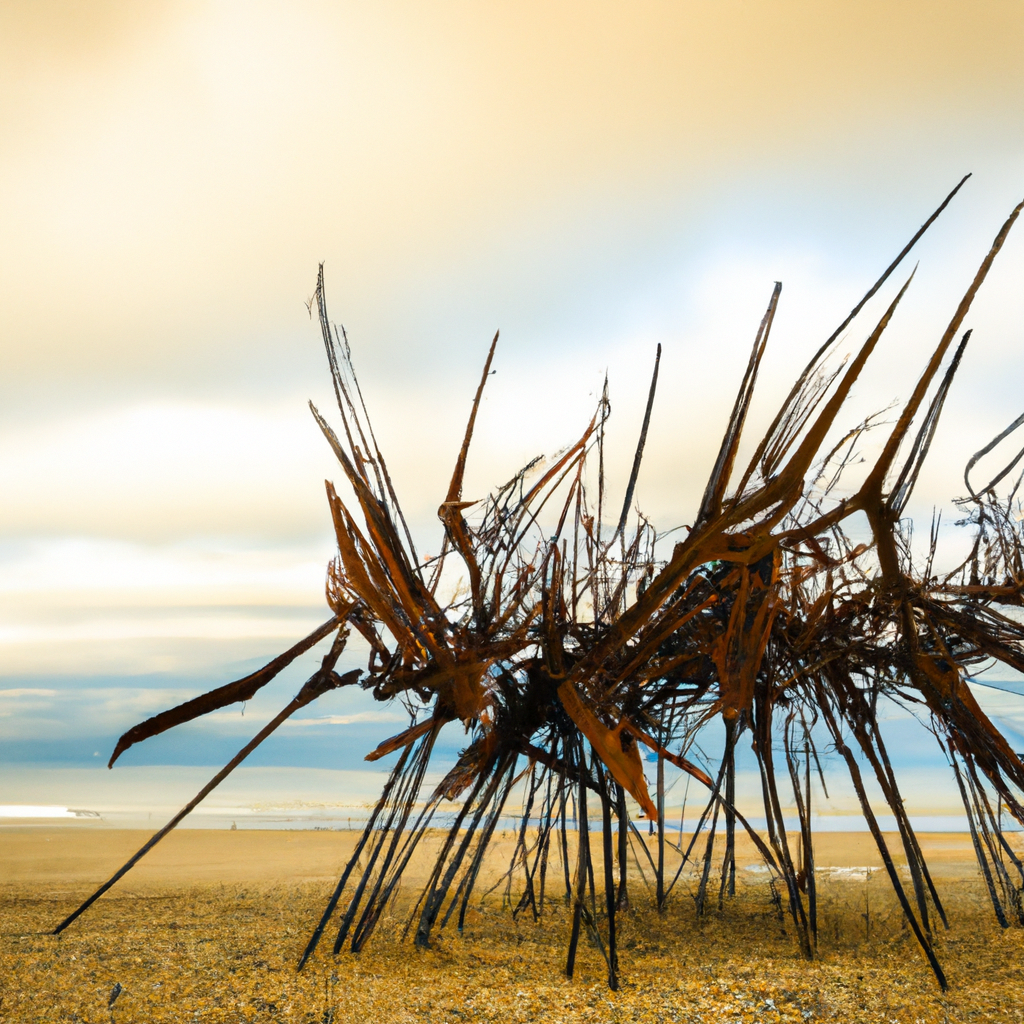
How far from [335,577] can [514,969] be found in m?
1.60

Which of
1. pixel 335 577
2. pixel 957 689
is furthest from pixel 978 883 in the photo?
pixel 335 577

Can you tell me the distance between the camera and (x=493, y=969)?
3.12 metres

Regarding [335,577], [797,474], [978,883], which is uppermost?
[797,474]

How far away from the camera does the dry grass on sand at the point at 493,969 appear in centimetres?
265

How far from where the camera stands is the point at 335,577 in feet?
9.95

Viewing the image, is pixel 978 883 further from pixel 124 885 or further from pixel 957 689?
pixel 124 885

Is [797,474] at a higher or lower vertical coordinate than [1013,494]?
lower

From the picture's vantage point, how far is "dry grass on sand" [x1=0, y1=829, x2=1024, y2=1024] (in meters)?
2.65

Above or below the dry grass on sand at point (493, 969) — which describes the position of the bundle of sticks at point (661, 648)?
above

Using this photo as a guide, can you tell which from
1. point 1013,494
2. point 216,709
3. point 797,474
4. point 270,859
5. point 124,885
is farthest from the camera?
Result: point 270,859

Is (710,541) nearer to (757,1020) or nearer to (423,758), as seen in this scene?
(423,758)

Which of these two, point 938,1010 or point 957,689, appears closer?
point 938,1010

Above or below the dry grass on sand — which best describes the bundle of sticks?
above

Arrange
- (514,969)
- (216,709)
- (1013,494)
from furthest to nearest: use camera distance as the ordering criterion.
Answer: (1013,494)
(514,969)
(216,709)
